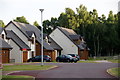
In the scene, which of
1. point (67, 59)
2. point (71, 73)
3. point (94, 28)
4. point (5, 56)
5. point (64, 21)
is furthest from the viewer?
point (64, 21)

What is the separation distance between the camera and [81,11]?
87.1 m

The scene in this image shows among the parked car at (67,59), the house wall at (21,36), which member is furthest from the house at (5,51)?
the parked car at (67,59)

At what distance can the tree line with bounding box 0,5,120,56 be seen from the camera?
73.7 m

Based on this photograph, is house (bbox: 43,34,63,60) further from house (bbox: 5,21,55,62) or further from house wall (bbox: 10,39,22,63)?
house wall (bbox: 10,39,22,63)

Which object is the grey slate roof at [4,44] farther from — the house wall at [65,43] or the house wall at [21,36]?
the house wall at [65,43]

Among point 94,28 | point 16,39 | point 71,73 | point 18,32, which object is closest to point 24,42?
point 16,39

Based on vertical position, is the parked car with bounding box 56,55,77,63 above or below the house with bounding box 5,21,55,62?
below

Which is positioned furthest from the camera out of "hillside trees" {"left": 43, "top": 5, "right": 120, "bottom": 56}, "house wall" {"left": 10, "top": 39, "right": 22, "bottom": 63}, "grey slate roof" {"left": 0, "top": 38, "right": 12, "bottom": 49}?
"hillside trees" {"left": 43, "top": 5, "right": 120, "bottom": 56}

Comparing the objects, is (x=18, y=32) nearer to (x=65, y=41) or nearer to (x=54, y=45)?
(x=54, y=45)

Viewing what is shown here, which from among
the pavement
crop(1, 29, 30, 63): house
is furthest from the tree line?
the pavement

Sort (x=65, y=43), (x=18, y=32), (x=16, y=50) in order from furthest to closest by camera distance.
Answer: (x=65, y=43), (x=18, y=32), (x=16, y=50)

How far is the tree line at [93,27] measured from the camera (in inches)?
2901

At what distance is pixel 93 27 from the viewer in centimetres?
7488

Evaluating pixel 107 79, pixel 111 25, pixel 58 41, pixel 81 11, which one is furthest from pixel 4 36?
pixel 81 11
